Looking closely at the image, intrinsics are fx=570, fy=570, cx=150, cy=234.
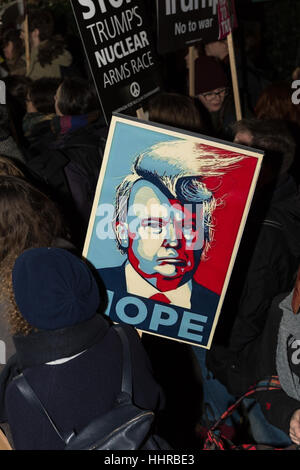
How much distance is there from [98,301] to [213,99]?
11.5 ft

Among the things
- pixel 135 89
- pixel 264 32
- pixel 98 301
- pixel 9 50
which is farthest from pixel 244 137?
pixel 264 32

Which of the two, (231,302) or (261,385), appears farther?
(231,302)

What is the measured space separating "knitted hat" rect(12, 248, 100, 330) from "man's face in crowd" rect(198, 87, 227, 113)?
139 inches

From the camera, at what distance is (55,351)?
1.58 metres

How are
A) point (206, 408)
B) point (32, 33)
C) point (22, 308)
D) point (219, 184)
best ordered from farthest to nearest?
point (32, 33) → point (206, 408) → point (219, 184) → point (22, 308)

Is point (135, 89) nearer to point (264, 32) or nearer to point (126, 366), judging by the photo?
point (126, 366)

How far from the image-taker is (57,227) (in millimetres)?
2113

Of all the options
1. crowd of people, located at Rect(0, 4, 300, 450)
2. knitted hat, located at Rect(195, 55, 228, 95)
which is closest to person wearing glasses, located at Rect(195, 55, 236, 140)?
knitted hat, located at Rect(195, 55, 228, 95)

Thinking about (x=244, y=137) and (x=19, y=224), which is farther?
(x=244, y=137)

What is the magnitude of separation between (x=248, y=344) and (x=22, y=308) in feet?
4.44

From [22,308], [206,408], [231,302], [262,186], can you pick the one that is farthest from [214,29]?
[22,308]

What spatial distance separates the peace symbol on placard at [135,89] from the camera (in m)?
3.12

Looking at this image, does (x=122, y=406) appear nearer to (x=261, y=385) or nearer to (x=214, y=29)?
(x=261, y=385)

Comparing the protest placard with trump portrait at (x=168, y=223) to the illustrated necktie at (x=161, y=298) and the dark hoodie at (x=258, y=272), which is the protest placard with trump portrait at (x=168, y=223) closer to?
the illustrated necktie at (x=161, y=298)
